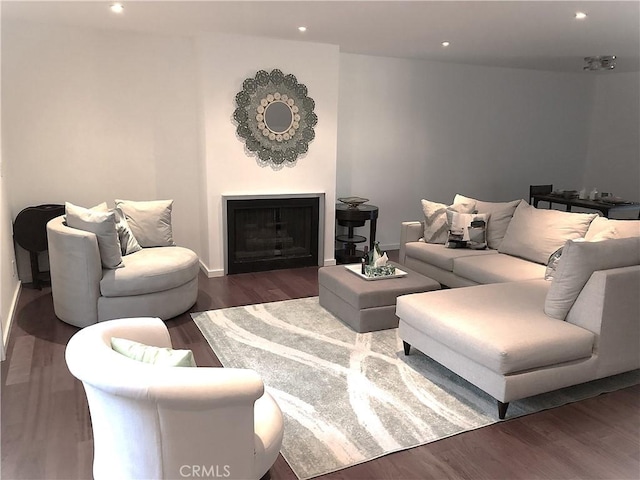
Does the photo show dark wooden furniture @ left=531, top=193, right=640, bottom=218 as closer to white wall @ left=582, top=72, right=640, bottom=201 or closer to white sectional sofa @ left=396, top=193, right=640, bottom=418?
white wall @ left=582, top=72, right=640, bottom=201

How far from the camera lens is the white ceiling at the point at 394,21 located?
3.77 meters

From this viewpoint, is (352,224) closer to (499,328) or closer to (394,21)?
(394,21)

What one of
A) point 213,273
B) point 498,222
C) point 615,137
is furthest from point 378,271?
point 615,137

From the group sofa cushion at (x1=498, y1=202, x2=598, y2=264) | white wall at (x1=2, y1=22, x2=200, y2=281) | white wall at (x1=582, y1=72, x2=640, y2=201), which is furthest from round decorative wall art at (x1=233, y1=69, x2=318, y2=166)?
white wall at (x1=582, y1=72, x2=640, y2=201)

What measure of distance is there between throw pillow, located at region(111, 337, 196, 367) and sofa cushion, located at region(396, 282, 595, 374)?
5.17ft

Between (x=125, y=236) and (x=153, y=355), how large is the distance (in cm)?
256

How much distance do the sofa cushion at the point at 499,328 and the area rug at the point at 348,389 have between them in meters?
0.29

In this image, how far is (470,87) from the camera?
6.81m

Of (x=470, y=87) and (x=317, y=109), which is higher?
(x=470, y=87)

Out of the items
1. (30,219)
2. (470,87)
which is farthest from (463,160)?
(30,219)

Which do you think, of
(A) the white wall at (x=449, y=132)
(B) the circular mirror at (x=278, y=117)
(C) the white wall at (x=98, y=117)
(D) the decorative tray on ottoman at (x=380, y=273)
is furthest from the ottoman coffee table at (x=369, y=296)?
(A) the white wall at (x=449, y=132)

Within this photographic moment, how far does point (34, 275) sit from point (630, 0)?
5322 millimetres

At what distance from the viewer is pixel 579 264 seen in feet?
9.38

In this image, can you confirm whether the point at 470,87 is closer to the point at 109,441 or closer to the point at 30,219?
the point at 30,219
